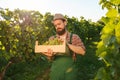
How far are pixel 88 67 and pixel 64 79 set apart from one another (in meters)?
8.25

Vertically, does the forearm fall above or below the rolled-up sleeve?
below

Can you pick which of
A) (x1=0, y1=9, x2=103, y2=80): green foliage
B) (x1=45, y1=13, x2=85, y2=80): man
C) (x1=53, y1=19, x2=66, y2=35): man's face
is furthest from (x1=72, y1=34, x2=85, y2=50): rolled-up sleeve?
(x1=0, y1=9, x2=103, y2=80): green foliage

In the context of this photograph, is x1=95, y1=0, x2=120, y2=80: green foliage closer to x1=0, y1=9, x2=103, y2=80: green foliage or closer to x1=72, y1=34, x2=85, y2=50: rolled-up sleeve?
x1=72, y1=34, x2=85, y2=50: rolled-up sleeve

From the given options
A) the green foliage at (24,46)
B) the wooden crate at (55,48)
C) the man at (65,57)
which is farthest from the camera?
the green foliage at (24,46)

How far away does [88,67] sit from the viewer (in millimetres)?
13359

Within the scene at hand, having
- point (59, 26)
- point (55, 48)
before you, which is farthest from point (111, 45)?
point (59, 26)

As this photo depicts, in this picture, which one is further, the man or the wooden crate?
the man

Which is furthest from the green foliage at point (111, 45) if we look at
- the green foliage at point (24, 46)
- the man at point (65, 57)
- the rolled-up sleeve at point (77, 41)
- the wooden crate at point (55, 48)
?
the green foliage at point (24, 46)

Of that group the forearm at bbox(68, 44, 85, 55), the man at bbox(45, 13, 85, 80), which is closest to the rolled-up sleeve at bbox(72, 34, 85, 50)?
the man at bbox(45, 13, 85, 80)

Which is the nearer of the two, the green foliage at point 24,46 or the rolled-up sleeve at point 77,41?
the rolled-up sleeve at point 77,41

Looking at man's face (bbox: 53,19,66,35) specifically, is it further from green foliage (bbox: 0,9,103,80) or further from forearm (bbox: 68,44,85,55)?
green foliage (bbox: 0,9,103,80)

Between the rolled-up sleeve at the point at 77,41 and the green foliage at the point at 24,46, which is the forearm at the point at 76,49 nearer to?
the rolled-up sleeve at the point at 77,41

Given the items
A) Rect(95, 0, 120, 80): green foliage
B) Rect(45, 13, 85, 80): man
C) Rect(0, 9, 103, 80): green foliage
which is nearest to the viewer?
Rect(95, 0, 120, 80): green foliage

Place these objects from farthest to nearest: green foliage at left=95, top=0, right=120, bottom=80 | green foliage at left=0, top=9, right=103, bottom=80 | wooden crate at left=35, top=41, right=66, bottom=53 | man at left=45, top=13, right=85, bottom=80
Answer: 1. green foliage at left=0, top=9, right=103, bottom=80
2. man at left=45, top=13, right=85, bottom=80
3. wooden crate at left=35, top=41, right=66, bottom=53
4. green foliage at left=95, top=0, right=120, bottom=80
